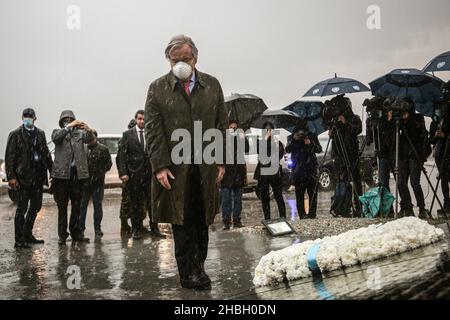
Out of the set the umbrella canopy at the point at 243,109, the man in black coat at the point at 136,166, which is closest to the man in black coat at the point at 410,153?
the umbrella canopy at the point at 243,109

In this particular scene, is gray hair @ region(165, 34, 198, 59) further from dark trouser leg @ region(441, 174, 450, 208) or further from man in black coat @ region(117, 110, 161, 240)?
dark trouser leg @ region(441, 174, 450, 208)

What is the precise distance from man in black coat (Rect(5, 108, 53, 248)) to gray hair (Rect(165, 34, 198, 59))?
376 centimetres

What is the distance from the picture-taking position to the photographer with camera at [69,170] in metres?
7.76

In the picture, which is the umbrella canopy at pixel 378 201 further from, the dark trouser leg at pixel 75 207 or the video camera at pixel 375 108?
the dark trouser leg at pixel 75 207

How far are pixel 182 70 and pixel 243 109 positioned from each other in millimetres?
6801

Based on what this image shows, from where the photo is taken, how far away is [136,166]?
828 centimetres

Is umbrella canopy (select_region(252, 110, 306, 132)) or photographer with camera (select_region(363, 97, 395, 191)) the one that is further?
umbrella canopy (select_region(252, 110, 306, 132))

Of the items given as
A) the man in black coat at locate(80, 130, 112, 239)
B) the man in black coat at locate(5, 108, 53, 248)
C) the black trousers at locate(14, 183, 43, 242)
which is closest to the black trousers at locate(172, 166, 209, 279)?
the man in black coat at locate(5, 108, 53, 248)

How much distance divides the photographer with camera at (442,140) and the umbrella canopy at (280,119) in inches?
88.8

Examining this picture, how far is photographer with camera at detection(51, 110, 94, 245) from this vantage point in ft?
25.5

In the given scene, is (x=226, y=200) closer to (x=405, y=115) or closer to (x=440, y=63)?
(x=405, y=115)

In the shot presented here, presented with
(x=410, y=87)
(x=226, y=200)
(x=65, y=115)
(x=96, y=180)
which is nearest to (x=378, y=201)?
(x=410, y=87)
